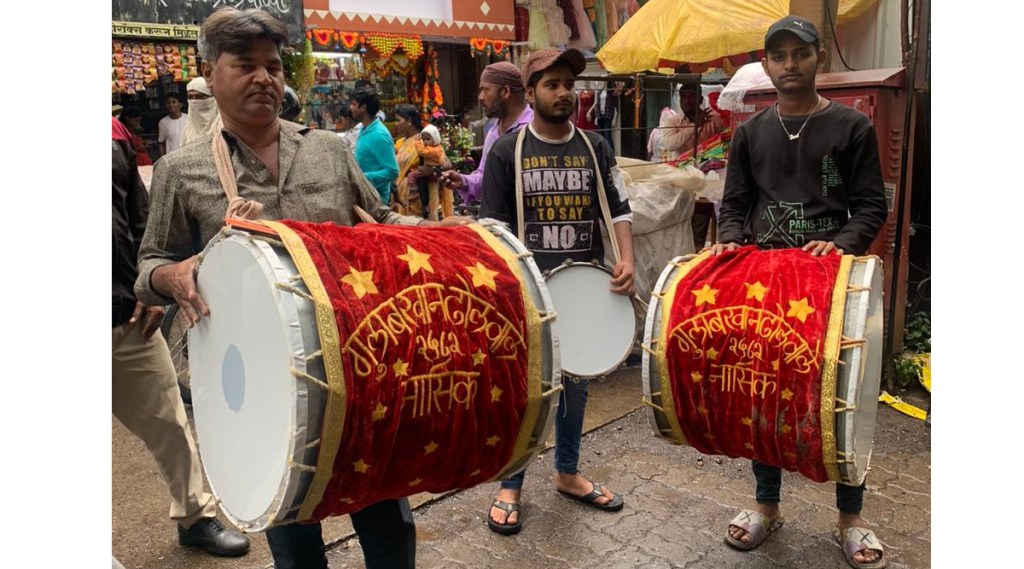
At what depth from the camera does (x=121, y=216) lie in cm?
288

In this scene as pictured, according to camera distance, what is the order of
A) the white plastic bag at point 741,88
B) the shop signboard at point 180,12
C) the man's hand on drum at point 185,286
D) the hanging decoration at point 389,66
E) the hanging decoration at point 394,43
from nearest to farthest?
the man's hand on drum at point 185,286, the white plastic bag at point 741,88, the shop signboard at point 180,12, the hanging decoration at point 394,43, the hanging decoration at point 389,66

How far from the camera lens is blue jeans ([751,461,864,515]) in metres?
2.90

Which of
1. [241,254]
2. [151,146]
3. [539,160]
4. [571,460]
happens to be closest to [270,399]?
[241,254]

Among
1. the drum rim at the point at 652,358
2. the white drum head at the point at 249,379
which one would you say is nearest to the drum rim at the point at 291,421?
the white drum head at the point at 249,379

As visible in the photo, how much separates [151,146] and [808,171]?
7.66 metres

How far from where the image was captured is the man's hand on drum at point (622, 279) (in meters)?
3.09

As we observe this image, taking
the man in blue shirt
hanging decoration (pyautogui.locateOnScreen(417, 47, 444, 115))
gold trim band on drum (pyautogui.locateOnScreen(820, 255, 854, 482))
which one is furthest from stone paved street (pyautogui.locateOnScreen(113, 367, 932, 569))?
hanging decoration (pyautogui.locateOnScreen(417, 47, 444, 115))

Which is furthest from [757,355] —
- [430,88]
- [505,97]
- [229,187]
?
[430,88]

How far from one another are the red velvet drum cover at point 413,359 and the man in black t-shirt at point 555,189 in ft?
3.78

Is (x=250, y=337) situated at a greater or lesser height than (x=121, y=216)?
lesser

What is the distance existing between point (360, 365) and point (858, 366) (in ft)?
4.38

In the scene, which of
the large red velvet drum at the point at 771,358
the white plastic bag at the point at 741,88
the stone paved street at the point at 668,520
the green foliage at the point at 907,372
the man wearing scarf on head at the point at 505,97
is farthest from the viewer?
the white plastic bag at the point at 741,88

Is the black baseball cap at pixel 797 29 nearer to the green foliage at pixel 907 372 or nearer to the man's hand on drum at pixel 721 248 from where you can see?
the man's hand on drum at pixel 721 248

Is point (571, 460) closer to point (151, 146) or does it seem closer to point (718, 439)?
point (718, 439)
